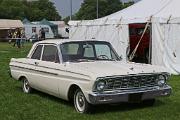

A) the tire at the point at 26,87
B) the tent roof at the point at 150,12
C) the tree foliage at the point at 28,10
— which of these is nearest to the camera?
the tire at the point at 26,87

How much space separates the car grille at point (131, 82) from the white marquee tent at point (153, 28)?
7239 millimetres

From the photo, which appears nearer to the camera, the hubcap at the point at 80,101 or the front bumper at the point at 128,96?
Result: the front bumper at the point at 128,96

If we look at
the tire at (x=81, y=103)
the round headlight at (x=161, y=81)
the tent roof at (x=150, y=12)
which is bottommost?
the tire at (x=81, y=103)

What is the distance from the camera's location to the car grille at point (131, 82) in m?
8.62

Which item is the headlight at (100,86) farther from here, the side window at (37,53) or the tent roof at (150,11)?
the tent roof at (150,11)

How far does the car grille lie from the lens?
862 cm

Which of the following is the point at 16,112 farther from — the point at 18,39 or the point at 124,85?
the point at 18,39

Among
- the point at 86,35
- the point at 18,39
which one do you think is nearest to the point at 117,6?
the point at 18,39

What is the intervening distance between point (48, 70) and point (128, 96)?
7.07 feet

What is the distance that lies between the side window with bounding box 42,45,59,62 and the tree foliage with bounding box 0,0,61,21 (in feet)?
333

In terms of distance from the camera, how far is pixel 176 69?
53.4 ft

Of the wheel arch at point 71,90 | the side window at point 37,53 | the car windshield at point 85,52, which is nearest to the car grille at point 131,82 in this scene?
the wheel arch at point 71,90

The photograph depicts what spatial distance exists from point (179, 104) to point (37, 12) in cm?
11323

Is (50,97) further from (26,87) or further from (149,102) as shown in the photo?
(149,102)
